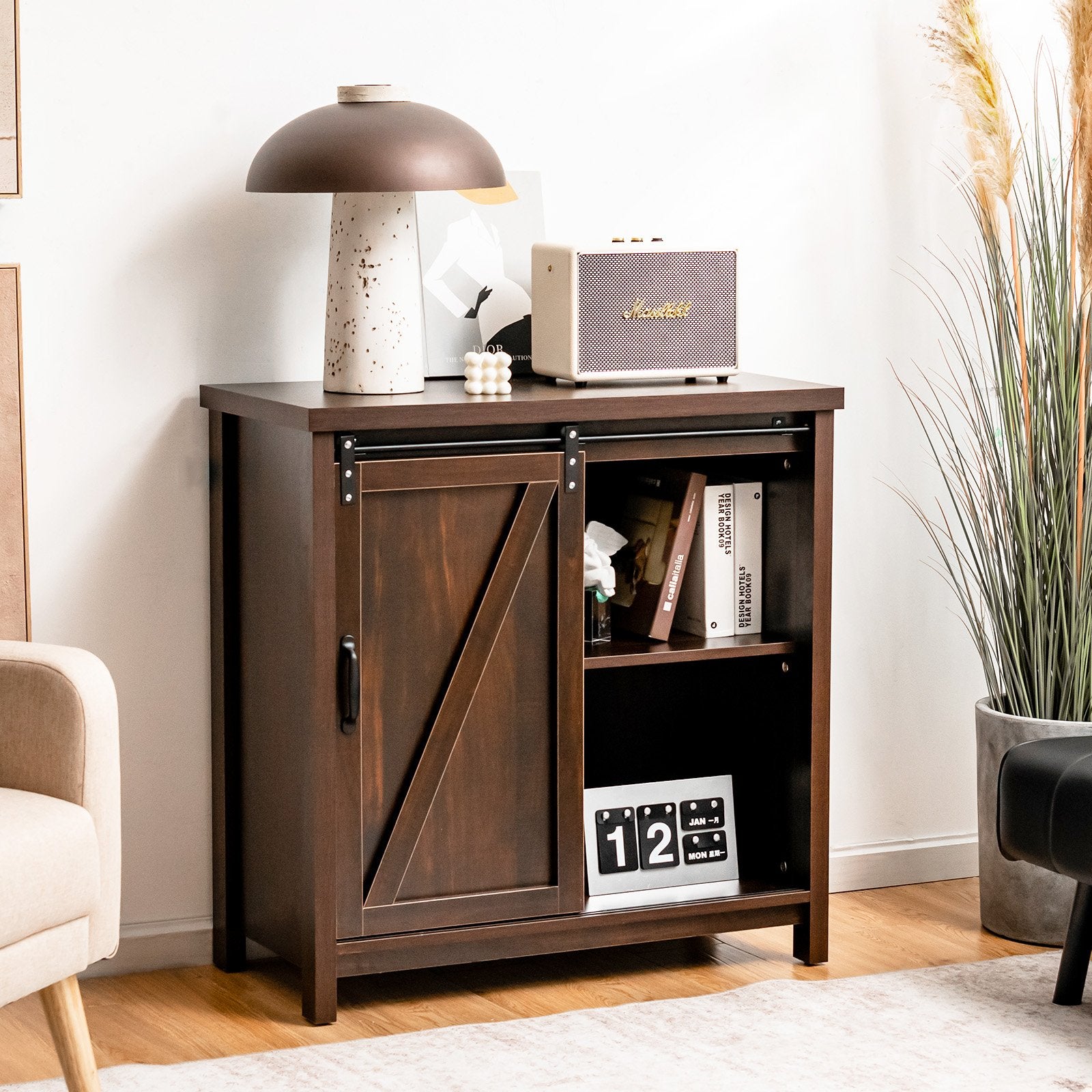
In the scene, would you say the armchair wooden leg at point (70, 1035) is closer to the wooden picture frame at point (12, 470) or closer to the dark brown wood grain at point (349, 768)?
the dark brown wood grain at point (349, 768)

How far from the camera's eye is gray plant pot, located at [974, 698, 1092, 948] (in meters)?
3.10

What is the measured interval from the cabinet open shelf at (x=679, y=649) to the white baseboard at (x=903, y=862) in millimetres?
688

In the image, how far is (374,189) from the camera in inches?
102

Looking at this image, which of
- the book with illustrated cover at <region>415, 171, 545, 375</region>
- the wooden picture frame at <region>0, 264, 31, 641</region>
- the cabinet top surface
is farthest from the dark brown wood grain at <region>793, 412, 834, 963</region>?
the wooden picture frame at <region>0, 264, 31, 641</region>

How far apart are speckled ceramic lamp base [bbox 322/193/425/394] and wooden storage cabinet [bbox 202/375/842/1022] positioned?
2.7 inches

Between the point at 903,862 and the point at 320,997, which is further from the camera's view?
the point at 903,862

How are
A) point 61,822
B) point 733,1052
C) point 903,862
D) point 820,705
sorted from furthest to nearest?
1. point 903,862
2. point 820,705
3. point 733,1052
4. point 61,822

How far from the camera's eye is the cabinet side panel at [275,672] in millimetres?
2627

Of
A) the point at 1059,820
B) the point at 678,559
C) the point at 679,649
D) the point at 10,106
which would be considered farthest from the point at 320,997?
the point at 10,106

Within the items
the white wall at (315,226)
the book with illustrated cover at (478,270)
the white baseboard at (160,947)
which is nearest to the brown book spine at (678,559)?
the book with illustrated cover at (478,270)

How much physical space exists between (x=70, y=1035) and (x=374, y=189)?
4.19 feet

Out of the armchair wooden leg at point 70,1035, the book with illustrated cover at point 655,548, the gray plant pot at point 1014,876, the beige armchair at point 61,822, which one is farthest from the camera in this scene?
the gray plant pot at point 1014,876

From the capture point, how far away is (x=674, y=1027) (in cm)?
268

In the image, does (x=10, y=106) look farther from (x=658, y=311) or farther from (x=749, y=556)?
(x=749, y=556)
